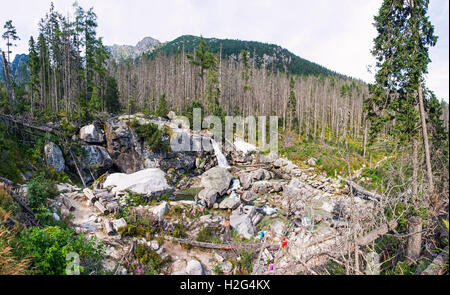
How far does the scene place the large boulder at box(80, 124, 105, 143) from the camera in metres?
17.0

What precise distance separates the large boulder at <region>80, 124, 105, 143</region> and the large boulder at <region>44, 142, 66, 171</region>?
10.7 feet

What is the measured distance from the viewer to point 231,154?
25797 mm

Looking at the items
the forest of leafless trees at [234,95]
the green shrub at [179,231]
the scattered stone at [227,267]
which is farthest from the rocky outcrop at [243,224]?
the forest of leafless trees at [234,95]

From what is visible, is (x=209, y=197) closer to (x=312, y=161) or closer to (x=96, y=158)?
(x=96, y=158)

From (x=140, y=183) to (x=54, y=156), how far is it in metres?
6.27

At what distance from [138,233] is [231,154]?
18.0 meters

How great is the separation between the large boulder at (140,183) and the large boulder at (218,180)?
170 inches

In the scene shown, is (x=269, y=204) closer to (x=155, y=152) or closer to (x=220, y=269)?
(x=220, y=269)

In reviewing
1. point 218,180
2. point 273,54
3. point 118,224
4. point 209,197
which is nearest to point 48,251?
point 118,224

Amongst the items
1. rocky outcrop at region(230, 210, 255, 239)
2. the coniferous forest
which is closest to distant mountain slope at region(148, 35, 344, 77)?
the coniferous forest

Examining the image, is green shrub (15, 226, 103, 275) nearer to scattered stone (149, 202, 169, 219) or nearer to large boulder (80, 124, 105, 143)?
scattered stone (149, 202, 169, 219)

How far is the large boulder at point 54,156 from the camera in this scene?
1305cm
